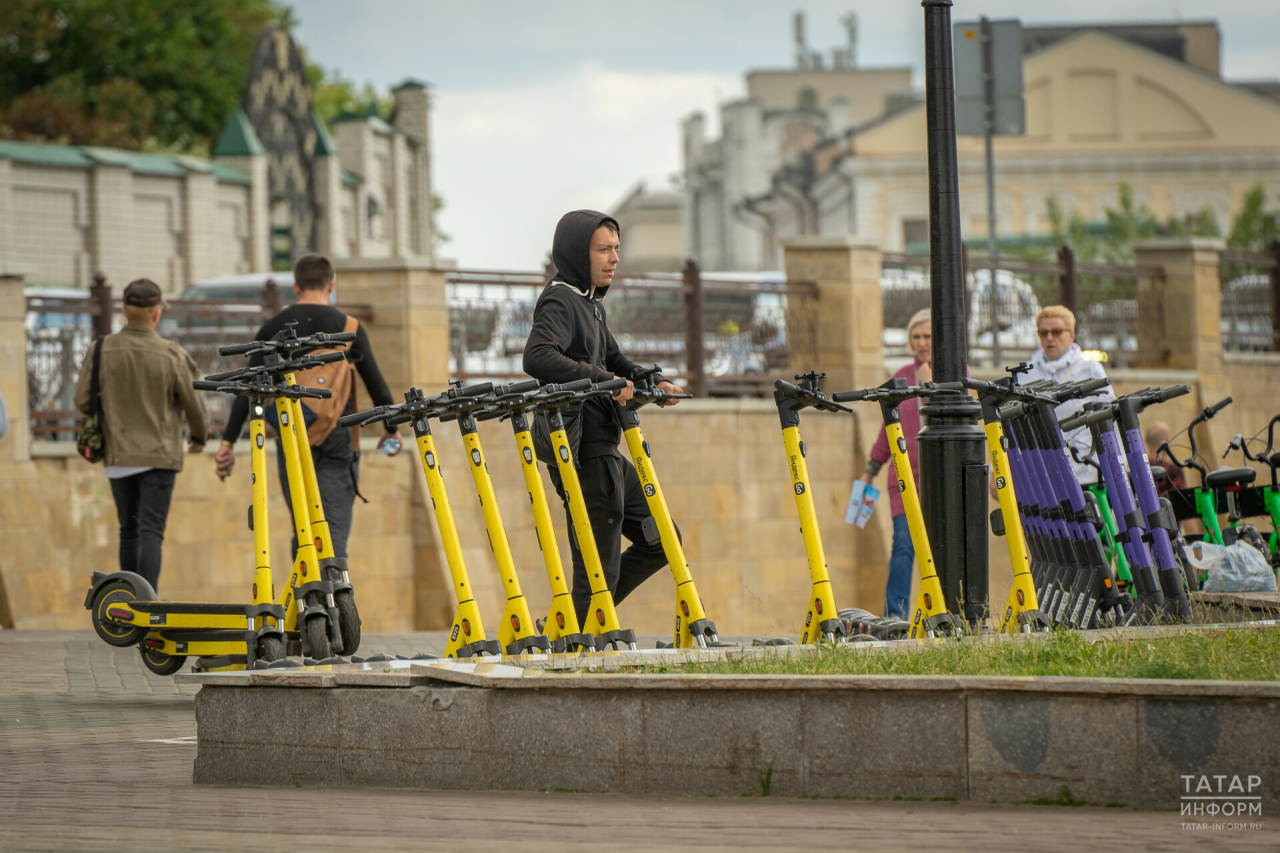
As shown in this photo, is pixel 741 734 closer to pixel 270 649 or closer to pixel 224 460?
pixel 270 649

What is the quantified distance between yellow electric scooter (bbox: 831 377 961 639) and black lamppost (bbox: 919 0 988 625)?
1.89ft

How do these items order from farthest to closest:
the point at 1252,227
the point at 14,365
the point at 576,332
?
the point at 1252,227 < the point at 14,365 < the point at 576,332

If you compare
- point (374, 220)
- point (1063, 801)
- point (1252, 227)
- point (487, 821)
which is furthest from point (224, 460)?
point (1252, 227)

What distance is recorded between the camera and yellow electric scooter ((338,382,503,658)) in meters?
6.58

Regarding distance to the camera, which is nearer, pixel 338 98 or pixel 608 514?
pixel 608 514

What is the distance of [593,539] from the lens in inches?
273

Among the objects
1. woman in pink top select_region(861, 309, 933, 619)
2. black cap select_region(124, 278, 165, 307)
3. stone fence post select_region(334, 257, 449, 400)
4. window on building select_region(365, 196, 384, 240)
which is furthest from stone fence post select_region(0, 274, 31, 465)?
window on building select_region(365, 196, 384, 240)

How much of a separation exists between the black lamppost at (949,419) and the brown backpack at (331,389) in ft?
9.44

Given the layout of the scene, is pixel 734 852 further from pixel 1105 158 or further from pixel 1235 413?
pixel 1105 158

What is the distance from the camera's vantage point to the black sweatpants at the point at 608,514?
7059 mm

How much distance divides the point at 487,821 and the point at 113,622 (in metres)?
3.54

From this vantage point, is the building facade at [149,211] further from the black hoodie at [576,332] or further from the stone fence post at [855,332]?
the black hoodie at [576,332]

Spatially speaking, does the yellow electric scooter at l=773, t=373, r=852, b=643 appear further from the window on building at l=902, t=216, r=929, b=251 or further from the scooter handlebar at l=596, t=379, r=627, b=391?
the window on building at l=902, t=216, r=929, b=251

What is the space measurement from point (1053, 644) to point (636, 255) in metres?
113
